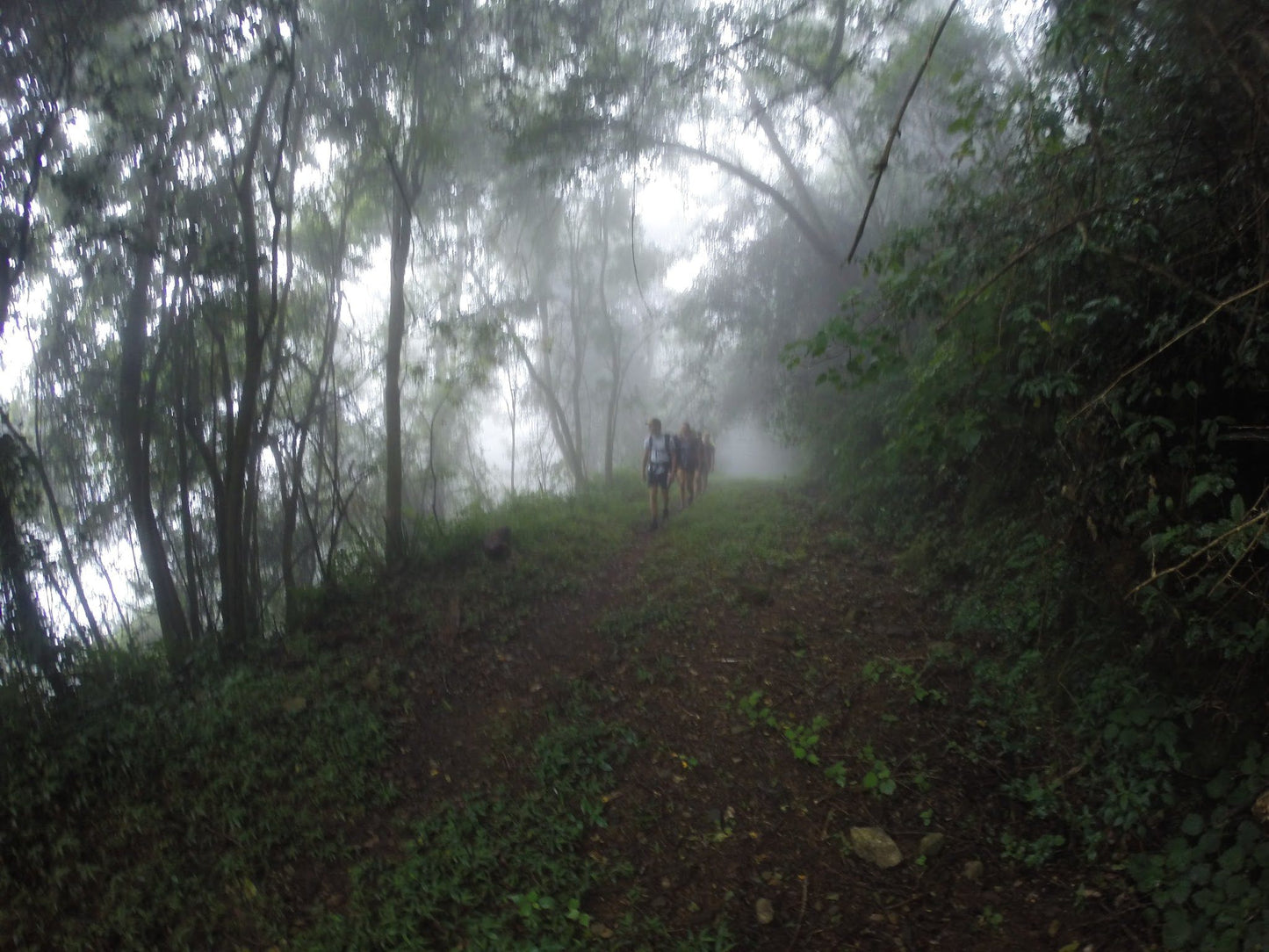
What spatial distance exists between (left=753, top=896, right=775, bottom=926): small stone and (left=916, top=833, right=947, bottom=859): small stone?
0.82 meters

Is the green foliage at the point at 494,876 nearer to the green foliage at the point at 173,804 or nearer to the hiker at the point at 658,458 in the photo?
the green foliage at the point at 173,804

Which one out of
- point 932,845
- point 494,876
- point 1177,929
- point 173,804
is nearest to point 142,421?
point 173,804

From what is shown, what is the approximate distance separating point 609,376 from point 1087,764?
22.8 m

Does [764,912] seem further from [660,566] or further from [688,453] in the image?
[688,453]

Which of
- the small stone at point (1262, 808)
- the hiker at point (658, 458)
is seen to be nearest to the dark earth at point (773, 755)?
the small stone at point (1262, 808)

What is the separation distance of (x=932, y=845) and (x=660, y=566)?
16.0 ft

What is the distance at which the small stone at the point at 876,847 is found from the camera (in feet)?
12.5

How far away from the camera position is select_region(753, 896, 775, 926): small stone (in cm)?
357

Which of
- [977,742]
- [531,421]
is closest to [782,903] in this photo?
[977,742]

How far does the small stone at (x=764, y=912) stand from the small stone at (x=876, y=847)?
0.57 metres

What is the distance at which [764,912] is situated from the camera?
360cm

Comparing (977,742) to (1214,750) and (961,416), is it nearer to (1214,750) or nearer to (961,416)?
(1214,750)

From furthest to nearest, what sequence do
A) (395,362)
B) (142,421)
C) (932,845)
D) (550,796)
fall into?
(395,362)
(142,421)
(550,796)
(932,845)

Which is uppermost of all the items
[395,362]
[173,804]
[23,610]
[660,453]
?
[395,362]
